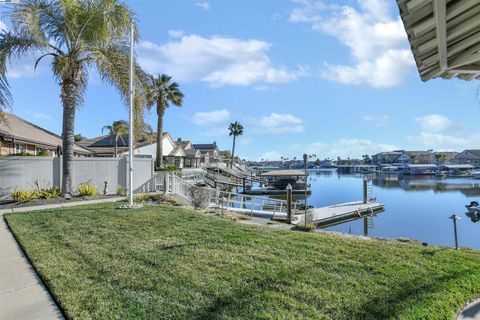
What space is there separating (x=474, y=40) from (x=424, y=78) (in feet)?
4.30

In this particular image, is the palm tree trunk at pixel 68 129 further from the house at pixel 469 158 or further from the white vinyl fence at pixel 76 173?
the house at pixel 469 158

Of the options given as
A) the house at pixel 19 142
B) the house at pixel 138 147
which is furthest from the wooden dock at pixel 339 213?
the house at pixel 138 147

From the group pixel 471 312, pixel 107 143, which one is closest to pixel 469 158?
pixel 107 143

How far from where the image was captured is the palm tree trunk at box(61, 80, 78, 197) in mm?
14151

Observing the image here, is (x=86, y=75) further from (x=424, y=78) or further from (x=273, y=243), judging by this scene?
(x=424, y=78)

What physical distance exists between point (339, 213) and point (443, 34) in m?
24.5

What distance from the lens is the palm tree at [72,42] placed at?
43.1 feet

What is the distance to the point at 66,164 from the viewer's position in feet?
47.6

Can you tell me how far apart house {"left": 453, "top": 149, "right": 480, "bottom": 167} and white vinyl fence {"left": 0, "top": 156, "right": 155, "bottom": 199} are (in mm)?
142721

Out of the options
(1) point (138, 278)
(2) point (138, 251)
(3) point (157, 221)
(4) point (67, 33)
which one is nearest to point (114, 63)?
(4) point (67, 33)

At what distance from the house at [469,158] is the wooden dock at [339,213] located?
399ft

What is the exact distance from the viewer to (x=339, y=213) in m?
26.8

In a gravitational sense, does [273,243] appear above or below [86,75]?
below

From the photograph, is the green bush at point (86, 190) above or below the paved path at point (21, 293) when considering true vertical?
above
